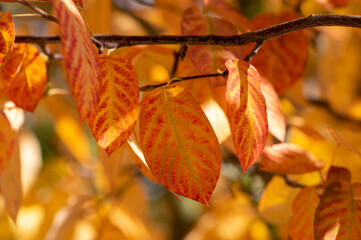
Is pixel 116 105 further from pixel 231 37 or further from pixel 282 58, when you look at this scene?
pixel 282 58

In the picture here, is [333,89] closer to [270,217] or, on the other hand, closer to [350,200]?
[270,217]

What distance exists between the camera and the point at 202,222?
46.6 inches

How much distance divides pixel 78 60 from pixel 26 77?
243 mm

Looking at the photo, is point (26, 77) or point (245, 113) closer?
point (245, 113)

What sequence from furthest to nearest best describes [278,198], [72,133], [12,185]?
[72,133] → [278,198] → [12,185]

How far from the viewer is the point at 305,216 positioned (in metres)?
0.49

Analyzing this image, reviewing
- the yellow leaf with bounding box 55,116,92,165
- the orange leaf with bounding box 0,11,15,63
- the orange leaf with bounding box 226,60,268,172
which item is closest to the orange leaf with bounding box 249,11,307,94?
the orange leaf with bounding box 226,60,268,172

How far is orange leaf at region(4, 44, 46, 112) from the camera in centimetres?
47

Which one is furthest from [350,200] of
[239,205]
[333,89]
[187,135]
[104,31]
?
[333,89]

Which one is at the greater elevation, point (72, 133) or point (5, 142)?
point (5, 142)

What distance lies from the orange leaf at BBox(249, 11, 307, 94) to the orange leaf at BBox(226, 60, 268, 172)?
224mm

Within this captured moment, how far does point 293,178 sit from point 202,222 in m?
0.55

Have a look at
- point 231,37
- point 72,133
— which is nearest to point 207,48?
point 231,37

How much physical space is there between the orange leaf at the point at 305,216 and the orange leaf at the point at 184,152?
0.59 ft
